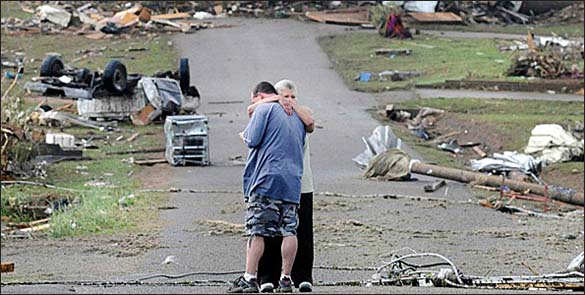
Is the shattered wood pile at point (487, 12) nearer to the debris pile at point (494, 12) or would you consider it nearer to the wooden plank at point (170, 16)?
the debris pile at point (494, 12)

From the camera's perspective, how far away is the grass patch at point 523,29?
49406 millimetres

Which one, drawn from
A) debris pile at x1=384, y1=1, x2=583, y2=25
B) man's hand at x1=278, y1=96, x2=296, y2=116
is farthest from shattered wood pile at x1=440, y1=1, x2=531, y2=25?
man's hand at x1=278, y1=96, x2=296, y2=116

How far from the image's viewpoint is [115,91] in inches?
1094

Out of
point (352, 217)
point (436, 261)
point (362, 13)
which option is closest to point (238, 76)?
point (362, 13)

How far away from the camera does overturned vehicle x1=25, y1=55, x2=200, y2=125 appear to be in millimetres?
27250

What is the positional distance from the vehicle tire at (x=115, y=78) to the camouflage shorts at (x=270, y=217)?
18531 mm

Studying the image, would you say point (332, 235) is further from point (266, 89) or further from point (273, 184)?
point (273, 184)

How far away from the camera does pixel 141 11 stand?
51.7m

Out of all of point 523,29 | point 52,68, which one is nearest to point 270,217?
point 52,68

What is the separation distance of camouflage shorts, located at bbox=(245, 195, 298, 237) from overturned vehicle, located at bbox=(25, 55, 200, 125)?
18531 millimetres

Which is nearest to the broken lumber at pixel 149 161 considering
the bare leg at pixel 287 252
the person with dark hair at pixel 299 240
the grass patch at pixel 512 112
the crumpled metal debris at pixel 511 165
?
the crumpled metal debris at pixel 511 165

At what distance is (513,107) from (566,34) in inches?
750

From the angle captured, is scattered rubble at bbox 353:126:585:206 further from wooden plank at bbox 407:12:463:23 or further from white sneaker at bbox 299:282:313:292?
wooden plank at bbox 407:12:463:23

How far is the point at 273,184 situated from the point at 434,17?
145ft
